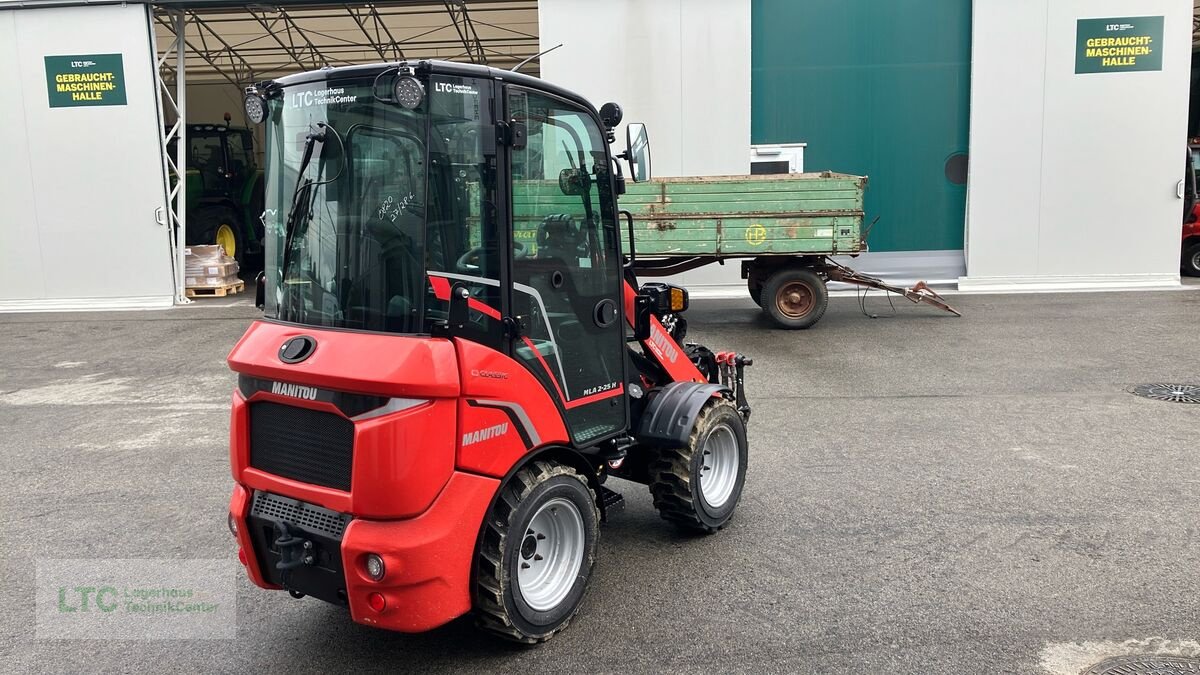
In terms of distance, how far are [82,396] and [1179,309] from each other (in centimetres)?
1352

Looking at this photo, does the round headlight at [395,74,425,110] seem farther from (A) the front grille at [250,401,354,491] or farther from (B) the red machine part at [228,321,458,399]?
(A) the front grille at [250,401,354,491]

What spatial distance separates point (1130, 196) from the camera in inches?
548

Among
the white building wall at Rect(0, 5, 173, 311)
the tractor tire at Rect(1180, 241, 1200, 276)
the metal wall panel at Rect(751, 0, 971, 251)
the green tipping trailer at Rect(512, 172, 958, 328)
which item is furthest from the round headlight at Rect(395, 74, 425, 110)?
the tractor tire at Rect(1180, 241, 1200, 276)

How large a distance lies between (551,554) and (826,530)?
1.76m

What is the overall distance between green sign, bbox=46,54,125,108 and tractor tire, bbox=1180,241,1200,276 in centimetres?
1851

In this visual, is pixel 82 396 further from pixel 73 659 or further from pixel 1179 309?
pixel 1179 309

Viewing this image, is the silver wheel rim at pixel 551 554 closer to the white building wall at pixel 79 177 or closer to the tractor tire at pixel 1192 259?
the white building wall at pixel 79 177

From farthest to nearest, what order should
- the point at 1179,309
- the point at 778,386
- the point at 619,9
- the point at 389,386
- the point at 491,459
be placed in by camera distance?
the point at 619,9
the point at 1179,309
the point at 778,386
the point at 491,459
the point at 389,386

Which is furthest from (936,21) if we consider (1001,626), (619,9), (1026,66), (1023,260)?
(1001,626)

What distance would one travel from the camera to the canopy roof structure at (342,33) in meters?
16.1

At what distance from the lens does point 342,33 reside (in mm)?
18578

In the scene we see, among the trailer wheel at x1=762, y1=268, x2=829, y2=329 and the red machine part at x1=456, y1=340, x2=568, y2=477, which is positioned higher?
the red machine part at x1=456, y1=340, x2=568, y2=477

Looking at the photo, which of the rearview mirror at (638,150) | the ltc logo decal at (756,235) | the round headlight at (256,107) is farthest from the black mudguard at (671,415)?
the ltc logo decal at (756,235)

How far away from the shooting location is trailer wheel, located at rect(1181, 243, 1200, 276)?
1534 cm
